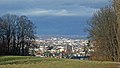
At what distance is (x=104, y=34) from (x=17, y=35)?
34.9 metres

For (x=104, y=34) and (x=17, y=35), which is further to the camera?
Result: (x=17, y=35)

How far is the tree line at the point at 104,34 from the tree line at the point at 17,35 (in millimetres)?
28005

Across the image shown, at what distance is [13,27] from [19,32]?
7.81 ft

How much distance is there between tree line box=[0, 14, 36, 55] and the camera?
8600cm

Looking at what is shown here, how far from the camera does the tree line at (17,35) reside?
282ft

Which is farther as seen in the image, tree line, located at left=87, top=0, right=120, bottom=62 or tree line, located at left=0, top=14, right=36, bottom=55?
tree line, located at left=0, top=14, right=36, bottom=55

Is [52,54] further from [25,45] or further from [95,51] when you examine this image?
[95,51]

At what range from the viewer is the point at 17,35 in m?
87.8

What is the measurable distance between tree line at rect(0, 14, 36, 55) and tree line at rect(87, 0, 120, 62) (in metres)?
28.0

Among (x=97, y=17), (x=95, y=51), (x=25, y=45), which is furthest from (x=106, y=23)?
(x=25, y=45)

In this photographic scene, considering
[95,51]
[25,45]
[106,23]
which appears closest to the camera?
[106,23]

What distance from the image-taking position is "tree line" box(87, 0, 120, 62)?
56375 millimetres

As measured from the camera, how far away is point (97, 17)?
59562 millimetres

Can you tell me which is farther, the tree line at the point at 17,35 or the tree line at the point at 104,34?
the tree line at the point at 17,35
